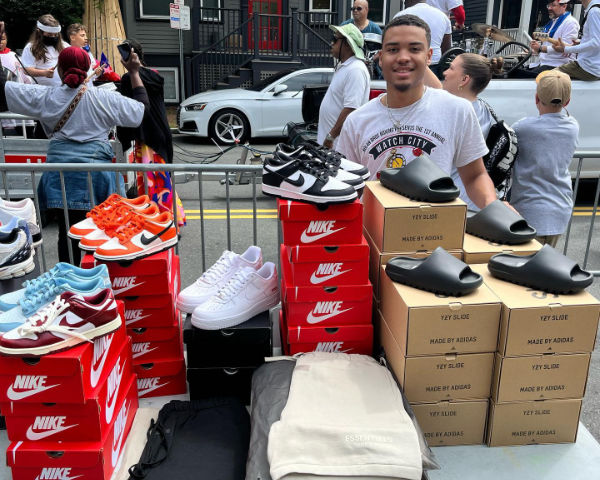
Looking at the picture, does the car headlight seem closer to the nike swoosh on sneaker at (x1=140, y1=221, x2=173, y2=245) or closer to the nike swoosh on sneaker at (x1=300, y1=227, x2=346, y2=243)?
the nike swoosh on sneaker at (x1=140, y1=221, x2=173, y2=245)

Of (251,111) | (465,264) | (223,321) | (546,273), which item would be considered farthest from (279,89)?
(546,273)

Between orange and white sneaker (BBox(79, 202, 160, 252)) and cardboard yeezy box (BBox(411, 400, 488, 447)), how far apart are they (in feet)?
4.74

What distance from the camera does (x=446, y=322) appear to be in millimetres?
1985

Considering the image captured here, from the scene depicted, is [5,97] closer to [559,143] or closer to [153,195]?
[153,195]

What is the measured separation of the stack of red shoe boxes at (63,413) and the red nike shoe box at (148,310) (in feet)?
1.16

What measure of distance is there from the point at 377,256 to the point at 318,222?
0.31 meters

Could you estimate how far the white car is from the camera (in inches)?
485

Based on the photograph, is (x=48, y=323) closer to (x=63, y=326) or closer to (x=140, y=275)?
(x=63, y=326)

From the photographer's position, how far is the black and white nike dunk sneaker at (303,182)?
2213 millimetres

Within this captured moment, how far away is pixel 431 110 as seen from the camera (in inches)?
114

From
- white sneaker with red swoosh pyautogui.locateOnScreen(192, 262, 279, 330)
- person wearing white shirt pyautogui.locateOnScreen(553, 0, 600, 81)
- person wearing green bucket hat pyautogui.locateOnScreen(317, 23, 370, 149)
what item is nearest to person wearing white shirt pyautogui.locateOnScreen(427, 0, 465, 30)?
person wearing white shirt pyautogui.locateOnScreen(553, 0, 600, 81)

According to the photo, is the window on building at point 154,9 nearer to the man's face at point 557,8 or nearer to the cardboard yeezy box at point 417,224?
the man's face at point 557,8

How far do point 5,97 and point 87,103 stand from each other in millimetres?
583

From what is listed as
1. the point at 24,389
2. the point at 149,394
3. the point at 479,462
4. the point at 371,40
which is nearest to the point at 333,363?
the point at 479,462
